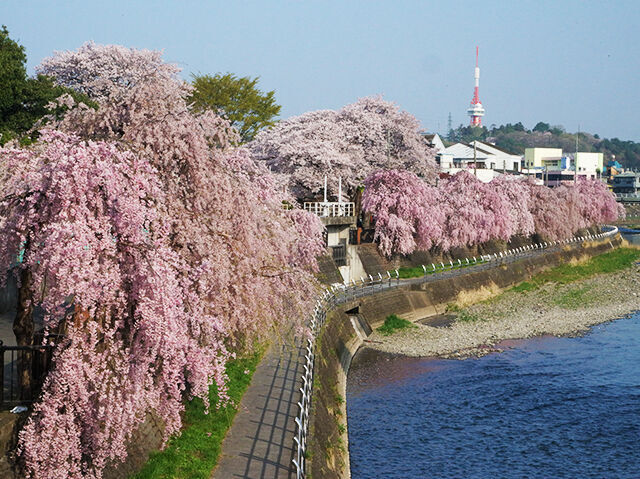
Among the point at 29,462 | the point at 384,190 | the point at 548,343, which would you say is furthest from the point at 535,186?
the point at 29,462

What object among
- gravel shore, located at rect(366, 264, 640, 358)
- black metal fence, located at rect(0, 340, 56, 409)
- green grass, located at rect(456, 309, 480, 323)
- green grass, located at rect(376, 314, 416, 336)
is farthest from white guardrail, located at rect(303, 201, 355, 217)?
black metal fence, located at rect(0, 340, 56, 409)

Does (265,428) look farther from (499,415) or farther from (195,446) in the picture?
(499,415)

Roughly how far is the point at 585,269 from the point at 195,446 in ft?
228

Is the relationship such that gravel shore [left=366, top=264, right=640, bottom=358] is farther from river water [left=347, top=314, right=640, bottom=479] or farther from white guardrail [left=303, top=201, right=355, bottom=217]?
white guardrail [left=303, top=201, right=355, bottom=217]

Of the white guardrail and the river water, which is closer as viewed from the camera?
the river water

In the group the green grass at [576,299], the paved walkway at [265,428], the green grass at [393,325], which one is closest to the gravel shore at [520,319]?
the green grass at [576,299]

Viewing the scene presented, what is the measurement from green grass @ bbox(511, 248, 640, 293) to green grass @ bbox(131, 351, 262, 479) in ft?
160

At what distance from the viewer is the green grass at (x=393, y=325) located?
46153mm

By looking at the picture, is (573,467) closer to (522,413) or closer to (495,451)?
(495,451)

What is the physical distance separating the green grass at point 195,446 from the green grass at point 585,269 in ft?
160

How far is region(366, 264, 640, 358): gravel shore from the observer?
145 ft

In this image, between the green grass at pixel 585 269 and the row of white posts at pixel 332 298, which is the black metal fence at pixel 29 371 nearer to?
the row of white posts at pixel 332 298

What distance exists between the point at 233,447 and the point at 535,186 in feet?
262

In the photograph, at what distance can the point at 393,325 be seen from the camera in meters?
47.0
